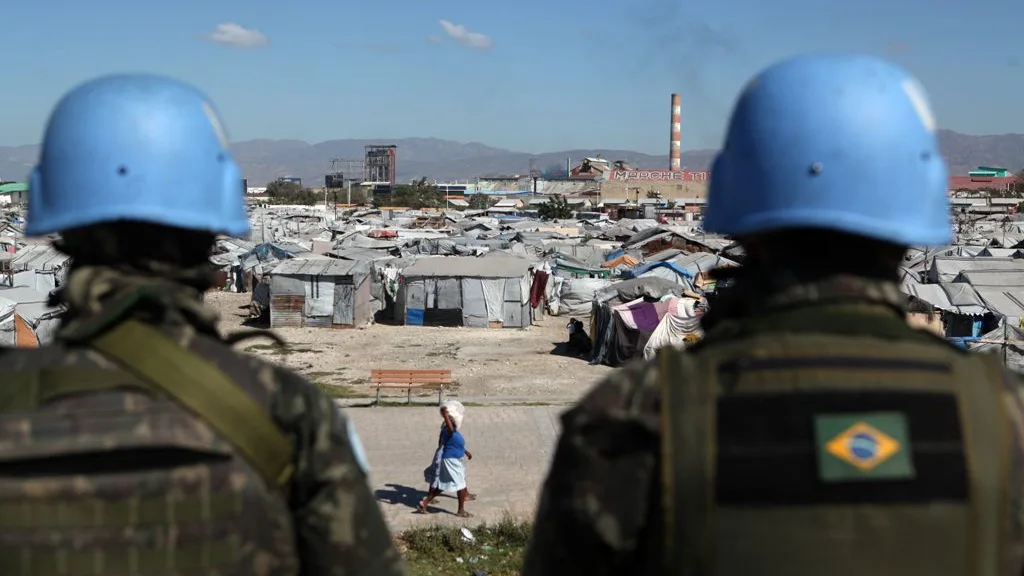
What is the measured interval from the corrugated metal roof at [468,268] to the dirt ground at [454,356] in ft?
4.67

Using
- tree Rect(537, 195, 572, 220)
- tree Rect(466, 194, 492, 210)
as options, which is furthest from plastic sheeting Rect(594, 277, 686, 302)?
tree Rect(466, 194, 492, 210)

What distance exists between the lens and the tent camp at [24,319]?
14531 mm

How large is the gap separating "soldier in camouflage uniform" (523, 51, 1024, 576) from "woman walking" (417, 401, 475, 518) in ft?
27.1

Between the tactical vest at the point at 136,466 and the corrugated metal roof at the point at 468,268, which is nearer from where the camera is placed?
the tactical vest at the point at 136,466

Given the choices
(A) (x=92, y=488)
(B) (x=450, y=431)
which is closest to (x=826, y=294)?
(A) (x=92, y=488)

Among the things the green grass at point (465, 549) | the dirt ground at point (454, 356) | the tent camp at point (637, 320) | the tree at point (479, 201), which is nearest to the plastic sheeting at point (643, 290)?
the tent camp at point (637, 320)

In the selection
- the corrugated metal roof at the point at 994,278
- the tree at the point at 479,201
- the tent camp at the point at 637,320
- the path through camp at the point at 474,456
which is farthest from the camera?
the tree at the point at 479,201

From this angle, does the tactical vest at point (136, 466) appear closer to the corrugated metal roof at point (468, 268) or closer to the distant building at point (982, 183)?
the corrugated metal roof at point (468, 268)

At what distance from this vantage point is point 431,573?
26.5 ft

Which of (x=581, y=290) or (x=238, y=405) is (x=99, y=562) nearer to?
(x=238, y=405)

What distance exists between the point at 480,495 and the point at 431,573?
8.83 feet

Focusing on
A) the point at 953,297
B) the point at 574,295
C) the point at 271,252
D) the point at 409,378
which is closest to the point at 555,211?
the point at 271,252

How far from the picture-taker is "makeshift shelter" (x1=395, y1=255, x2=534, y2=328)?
25938 millimetres

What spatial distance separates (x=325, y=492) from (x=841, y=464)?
90 centimetres
